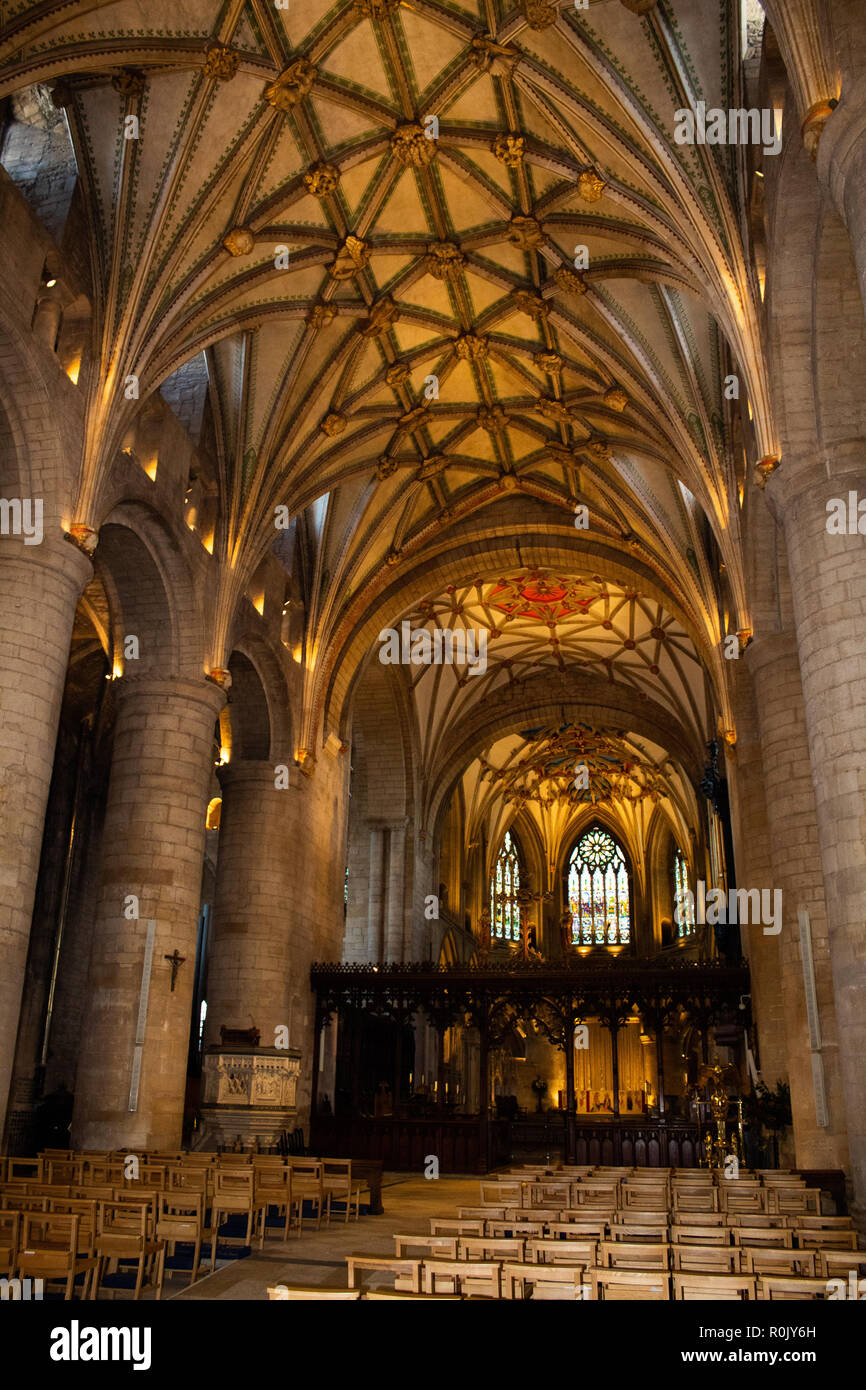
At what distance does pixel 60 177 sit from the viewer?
1430 cm

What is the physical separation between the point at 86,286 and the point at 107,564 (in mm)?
4411

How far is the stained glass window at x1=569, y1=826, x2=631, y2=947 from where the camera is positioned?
156 ft

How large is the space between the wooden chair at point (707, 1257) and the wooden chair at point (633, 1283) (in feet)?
2.98

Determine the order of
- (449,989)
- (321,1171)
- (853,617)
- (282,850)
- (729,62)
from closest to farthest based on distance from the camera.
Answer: (853,617), (321,1171), (729,62), (282,850), (449,989)

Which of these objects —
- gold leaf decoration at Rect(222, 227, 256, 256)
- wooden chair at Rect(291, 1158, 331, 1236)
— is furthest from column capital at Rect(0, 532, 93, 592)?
wooden chair at Rect(291, 1158, 331, 1236)

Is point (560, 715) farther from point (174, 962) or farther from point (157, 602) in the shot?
point (174, 962)

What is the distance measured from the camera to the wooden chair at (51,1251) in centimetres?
584

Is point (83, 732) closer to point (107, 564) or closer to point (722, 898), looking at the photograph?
point (107, 564)

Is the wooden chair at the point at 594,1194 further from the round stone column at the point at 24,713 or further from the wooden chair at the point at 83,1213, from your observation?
the round stone column at the point at 24,713

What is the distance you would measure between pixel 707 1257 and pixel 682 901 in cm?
4118

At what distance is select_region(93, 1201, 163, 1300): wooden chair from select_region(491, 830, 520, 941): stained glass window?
1477 inches

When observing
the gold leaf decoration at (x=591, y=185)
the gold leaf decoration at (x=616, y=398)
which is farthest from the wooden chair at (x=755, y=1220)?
the gold leaf decoration at (x=616, y=398)

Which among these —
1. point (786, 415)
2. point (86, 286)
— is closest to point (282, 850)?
point (86, 286)

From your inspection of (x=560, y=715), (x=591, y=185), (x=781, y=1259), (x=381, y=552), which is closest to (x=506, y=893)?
(x=560, y=715)
